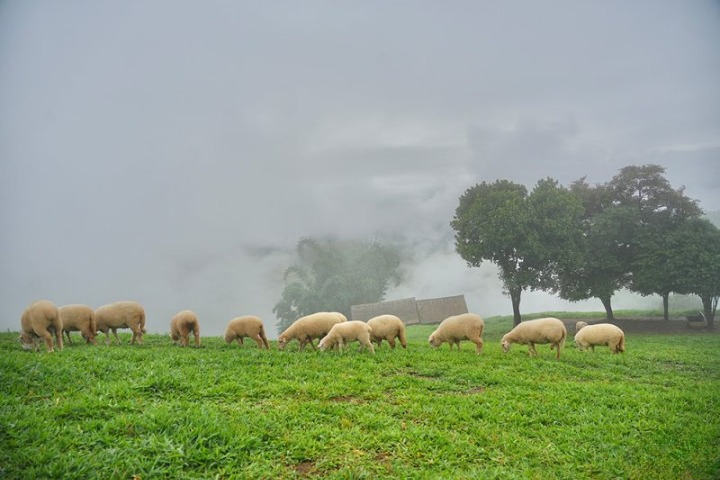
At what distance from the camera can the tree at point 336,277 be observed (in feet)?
173

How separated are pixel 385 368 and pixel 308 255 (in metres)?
50.9

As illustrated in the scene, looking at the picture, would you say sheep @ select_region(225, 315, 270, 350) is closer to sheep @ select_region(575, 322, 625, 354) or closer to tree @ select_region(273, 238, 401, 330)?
sheep @ select_region(575, 322, 625, 354)

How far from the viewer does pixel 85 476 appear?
457 centimetres

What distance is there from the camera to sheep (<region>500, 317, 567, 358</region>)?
44.7 feet

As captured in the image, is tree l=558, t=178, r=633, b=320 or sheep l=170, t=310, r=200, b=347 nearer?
sheep l=170, t=310, r=200, b=347

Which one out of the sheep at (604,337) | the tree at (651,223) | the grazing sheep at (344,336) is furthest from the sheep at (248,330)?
the tree at (651,223)

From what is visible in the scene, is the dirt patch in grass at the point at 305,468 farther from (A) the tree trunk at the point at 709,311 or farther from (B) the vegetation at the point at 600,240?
(A) the tree trunk at the point at 709,311

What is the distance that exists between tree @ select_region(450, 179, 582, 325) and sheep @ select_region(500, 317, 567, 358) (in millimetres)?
17689

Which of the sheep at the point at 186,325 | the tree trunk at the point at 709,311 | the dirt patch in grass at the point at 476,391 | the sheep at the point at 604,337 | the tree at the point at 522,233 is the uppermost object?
the tree at the point at 522,233

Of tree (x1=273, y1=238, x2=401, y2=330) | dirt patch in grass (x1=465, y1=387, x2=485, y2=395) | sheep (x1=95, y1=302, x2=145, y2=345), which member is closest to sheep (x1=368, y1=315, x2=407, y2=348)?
dirt patch in grass (x1=465, y1=387, x2=485, y2=395)

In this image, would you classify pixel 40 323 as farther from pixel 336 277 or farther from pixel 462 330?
pixel 336 277

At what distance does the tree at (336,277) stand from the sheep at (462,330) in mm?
37056

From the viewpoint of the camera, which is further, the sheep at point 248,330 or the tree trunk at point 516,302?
the tree trunk at point 516,302

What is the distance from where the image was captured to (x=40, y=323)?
10617 mm
